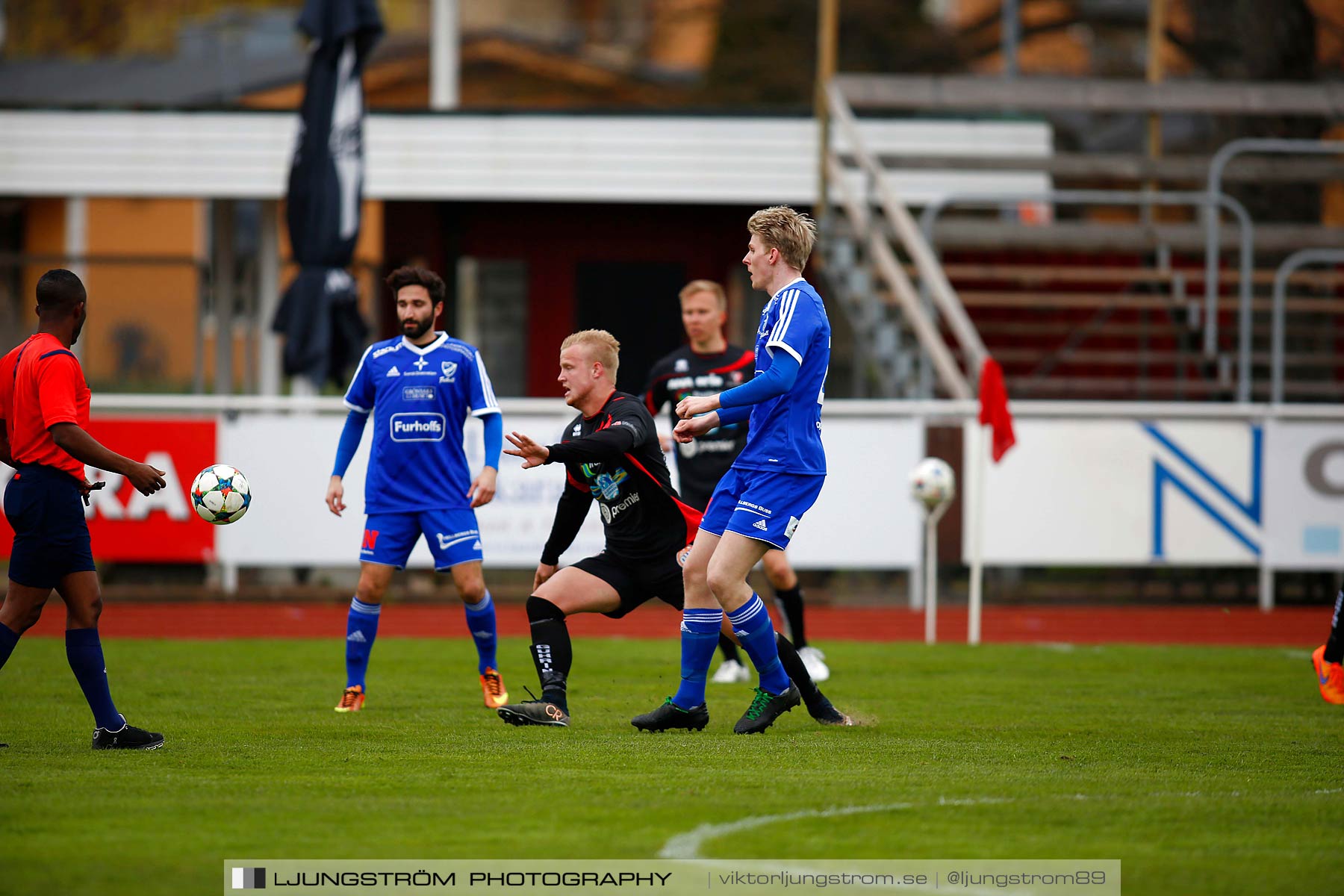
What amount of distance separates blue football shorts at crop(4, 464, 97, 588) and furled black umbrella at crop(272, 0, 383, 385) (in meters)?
Result: 7.64

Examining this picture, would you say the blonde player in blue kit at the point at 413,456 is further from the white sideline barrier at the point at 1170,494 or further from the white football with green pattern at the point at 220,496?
the white sideline barrier at the point at 1170,494

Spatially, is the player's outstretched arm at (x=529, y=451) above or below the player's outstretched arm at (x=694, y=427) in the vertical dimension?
below

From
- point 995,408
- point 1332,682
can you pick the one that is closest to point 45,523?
point 1332,682

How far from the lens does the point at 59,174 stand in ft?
58.4

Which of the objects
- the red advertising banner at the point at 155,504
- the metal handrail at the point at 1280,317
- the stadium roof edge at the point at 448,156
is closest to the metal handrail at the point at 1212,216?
the metal handrail at the point at 1280,317

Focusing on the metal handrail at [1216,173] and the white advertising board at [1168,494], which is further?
the metal handrail at [1216,173]

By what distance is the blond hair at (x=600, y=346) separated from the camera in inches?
286

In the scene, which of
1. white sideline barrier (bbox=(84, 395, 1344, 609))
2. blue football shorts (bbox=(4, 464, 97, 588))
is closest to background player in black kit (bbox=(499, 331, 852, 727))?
blue football shorts (bbox=(4, 464, 97, 588))

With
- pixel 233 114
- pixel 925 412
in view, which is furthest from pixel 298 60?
pixel 925 412

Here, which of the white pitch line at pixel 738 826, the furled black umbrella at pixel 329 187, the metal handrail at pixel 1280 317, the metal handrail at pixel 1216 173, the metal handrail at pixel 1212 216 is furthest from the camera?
the metal handrail at pixel 1216 173

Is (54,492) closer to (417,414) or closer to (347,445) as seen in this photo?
(347,445)

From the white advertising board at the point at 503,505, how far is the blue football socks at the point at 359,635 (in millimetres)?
5764

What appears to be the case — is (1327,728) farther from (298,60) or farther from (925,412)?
(298,60)

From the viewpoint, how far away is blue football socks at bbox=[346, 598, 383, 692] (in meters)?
8.03
